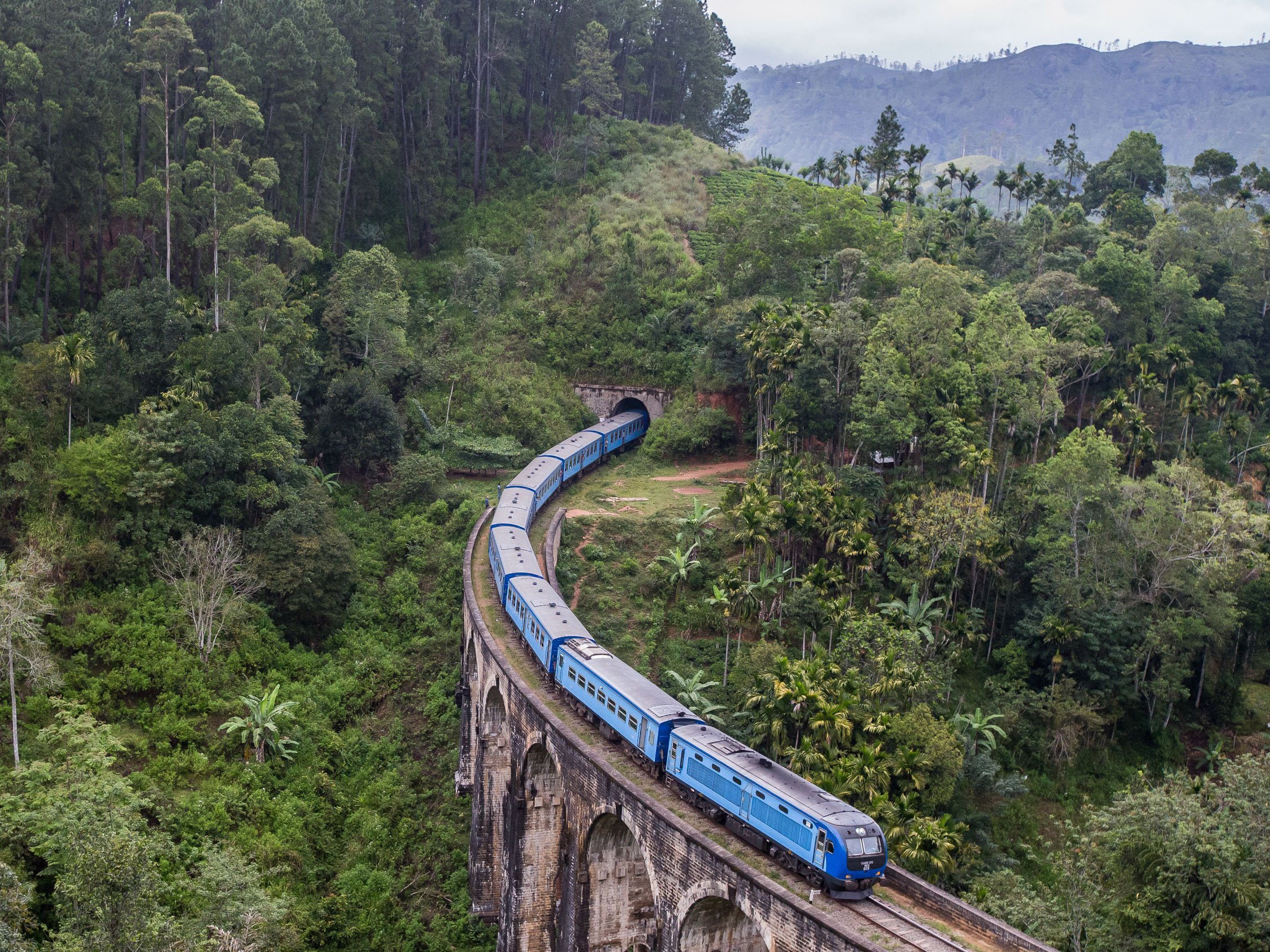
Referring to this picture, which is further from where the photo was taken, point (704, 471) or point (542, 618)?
point (704, 471)

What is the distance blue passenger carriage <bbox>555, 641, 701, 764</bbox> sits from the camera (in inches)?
1010

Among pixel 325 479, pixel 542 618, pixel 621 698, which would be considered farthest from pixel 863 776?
pixel 325 479

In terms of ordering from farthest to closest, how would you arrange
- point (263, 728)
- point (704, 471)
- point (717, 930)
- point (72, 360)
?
point (704, 471) < point (72, 360) < point (263, 728) < point (717, 930)

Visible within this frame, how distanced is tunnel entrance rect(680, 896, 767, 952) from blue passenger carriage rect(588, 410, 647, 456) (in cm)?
3698

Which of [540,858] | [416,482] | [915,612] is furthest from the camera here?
[416,482]

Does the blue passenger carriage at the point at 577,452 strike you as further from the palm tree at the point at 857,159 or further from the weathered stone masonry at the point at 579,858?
the palm tree at the point at 857,159

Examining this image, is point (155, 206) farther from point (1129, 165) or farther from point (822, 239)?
point (1129, 165)

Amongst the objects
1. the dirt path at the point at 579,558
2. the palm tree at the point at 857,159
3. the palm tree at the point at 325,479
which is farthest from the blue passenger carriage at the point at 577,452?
the palm tree at the point at 857,159

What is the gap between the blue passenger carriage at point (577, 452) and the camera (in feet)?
177

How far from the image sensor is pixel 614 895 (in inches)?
1097

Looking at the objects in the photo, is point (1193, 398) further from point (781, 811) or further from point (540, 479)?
point (781, 811)

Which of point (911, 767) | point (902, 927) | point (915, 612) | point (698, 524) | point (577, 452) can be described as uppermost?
point (577, 452)

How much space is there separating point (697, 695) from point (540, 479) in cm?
1566

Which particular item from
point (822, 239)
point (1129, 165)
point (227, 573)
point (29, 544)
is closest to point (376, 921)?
point (227, 573)
